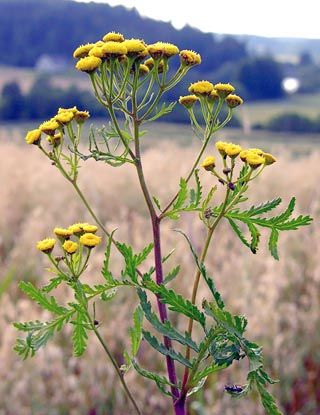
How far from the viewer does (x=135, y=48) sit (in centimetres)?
96

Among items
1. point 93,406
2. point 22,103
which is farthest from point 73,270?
point 22,103

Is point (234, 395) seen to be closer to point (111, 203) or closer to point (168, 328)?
point (168, 328)

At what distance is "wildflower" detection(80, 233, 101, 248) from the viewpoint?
0.95 metres

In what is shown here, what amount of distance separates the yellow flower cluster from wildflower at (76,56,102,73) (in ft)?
0.76

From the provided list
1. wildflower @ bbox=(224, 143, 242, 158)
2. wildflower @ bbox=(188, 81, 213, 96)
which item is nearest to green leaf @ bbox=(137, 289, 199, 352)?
wildflower @ bbox=(224, 143, 242, 158)

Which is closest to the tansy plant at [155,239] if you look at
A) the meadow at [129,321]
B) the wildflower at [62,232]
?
the wildflower at [62,232]

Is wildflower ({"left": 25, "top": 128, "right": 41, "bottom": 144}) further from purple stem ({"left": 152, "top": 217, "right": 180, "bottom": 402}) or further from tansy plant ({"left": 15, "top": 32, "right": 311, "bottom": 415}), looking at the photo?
purple stem ({"left": 152, "top": 217, "right": 180, "bottom": 402})

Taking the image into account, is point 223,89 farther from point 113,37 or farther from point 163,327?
point 163,327

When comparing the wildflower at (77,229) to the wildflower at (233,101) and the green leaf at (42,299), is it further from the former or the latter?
the wildflower at (233,101)

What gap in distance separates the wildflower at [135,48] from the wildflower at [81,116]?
129 millimetres

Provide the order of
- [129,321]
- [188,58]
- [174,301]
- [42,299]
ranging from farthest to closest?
[129,321] → [188,58] → [42,299] → [174,301]

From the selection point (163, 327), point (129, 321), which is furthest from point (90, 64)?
point (129, 321)

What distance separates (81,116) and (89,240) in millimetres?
212

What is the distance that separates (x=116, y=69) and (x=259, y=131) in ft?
75.6
